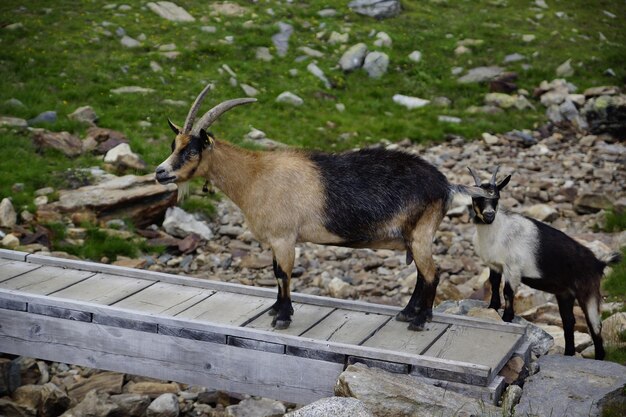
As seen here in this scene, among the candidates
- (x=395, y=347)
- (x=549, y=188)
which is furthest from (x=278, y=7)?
(x=395, y=347)

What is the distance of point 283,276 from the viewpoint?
25.1 feet

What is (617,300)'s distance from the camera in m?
10.8

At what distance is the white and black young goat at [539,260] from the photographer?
844 cm

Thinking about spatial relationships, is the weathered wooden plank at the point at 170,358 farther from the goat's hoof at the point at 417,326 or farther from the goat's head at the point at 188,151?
the goat's head at the point at 188,151

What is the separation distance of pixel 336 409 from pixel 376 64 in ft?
49.6

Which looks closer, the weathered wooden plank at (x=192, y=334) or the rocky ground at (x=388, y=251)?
the weathered wooden plank at (x=192, y=334)

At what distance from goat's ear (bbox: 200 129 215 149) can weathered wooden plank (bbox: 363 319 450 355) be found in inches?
95.7

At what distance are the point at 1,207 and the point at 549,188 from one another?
10.0 meters

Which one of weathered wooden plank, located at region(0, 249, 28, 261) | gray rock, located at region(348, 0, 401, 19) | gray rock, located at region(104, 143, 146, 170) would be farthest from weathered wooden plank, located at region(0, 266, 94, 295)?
gray rock, located at region(348, 0, 401, 19)

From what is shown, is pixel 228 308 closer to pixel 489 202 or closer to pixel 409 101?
pixel 489 202

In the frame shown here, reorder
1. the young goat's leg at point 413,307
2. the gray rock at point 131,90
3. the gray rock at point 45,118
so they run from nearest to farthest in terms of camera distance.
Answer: the young goat's leg at point 413,307 → the gray rock at point 45,118 → the gray rock at point 131,90

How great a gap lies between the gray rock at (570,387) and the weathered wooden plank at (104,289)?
4.31 m

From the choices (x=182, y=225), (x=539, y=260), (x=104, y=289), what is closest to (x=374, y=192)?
(x=539, y=260)

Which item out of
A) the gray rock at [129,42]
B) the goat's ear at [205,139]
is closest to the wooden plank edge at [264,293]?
the goat's ear at [205,139]
